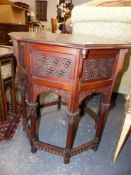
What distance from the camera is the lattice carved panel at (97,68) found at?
83cm

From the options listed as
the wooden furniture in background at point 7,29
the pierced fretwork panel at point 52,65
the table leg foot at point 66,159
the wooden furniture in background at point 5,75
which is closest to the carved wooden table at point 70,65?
the pierced fretwork panel at point 52,65

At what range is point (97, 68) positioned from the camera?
872mm

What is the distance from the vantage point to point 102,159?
3.75ft

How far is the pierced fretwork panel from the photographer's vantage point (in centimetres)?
81

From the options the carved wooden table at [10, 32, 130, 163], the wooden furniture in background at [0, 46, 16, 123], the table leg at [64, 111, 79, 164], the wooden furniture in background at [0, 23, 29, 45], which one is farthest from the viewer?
the wooden furniture in background at [0, 23, 29, 45]

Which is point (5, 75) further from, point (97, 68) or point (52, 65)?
point (97, 68)

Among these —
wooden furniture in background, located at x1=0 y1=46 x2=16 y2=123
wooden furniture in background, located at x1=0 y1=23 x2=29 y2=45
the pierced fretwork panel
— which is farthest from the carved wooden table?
wooden furniture in background, located at x1=0 y1=23 x2=29 y2=45

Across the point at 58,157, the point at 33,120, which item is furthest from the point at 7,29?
the point at 58,157

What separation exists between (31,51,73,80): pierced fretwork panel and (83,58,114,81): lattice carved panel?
0.28ft

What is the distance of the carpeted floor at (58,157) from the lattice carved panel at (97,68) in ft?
1.91

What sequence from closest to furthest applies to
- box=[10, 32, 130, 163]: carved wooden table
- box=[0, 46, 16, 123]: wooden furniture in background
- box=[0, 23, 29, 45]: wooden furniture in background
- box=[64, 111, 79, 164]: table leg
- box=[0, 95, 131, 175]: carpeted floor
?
1. box=[10, 32, 130, 163]: carved wooden table
2. box=[64, 111, 79, 164]: table leg
3. box=[0, 95, 131, 175]: carpeted floor
4. box=[0, 46, 16, 123]: wooden furniture in background
5. box=[0, 23, 29, 45]: wooden furniture in background

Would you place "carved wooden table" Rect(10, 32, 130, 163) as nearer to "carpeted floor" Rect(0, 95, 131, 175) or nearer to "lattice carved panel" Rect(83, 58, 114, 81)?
"lattice carved panel" Rect(83, 58, 114, 81)

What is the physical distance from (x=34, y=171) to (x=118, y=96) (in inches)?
52.6

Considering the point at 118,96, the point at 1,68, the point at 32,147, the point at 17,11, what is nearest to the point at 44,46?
the point at 1,68
